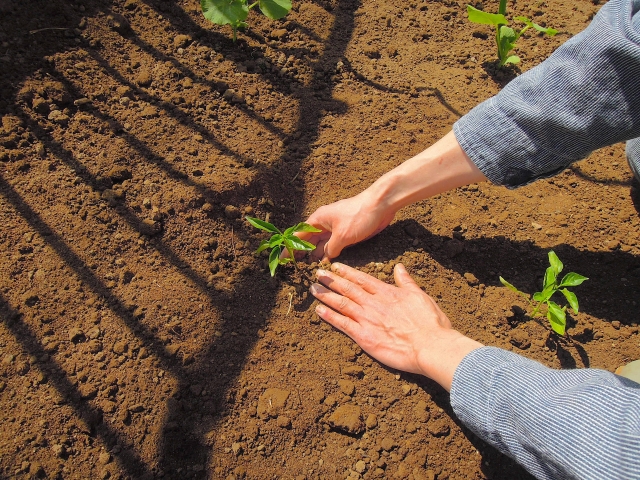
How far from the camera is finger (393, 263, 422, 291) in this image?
7.11 feet

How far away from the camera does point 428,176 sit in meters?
2.12

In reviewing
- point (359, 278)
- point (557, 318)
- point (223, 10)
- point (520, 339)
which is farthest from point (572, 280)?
point (223, 10)

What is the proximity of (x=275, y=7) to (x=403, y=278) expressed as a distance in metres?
1.78

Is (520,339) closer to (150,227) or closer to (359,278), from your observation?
(359,278)

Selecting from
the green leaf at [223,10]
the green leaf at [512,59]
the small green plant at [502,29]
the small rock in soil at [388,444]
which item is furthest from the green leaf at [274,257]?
the green leaf at [512,59]

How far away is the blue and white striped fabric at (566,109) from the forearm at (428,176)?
64 millimetres

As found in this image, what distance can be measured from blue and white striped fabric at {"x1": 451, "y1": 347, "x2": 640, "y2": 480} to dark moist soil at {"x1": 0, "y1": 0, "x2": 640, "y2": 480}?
1.20ft

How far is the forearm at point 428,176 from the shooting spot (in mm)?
2047

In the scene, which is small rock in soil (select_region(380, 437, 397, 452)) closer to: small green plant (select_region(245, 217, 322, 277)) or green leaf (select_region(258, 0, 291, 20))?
small green plant (select_region(245, 217, 322, 277))

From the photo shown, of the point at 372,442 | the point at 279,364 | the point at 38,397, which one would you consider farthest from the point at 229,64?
the point at 372,442

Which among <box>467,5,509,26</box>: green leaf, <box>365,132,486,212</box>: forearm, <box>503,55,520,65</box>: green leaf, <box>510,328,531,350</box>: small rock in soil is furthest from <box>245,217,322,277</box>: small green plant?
<box>503,55,520,65</box>: green leaf

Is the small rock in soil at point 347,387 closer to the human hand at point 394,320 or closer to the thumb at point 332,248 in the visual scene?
the human hand at point 394,320

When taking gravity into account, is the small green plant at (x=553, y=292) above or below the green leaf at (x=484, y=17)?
below

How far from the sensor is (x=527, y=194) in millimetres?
2584
